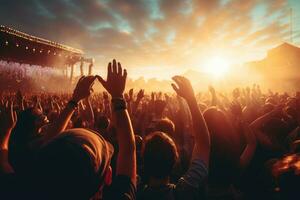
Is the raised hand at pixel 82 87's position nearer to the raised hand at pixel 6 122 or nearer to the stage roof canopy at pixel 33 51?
the raised hand at pixel 6 122

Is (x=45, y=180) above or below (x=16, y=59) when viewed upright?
below

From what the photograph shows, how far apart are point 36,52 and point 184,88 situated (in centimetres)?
4206

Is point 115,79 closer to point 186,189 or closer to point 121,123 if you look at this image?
point 121,123

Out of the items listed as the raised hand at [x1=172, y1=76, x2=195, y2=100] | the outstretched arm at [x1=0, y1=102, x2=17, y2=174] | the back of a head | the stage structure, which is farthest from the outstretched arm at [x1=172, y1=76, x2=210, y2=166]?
the stage structure

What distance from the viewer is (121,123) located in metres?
1.66

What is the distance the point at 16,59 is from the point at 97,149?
47725 mm

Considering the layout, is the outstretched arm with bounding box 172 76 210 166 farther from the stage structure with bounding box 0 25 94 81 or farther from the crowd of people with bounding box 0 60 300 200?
the stage structure with bounding box 0 25 94 81

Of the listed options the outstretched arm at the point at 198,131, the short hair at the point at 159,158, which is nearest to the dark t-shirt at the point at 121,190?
the short hair at the point at 159,158

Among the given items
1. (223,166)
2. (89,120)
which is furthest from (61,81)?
(223,166)

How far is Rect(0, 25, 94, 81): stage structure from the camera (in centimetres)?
3092

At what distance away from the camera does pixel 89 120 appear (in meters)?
4.83

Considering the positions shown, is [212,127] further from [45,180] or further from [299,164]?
[45,180]

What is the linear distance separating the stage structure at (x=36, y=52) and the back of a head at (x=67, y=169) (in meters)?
32.4

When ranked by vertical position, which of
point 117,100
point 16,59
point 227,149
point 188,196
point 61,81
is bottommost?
point 188,196
